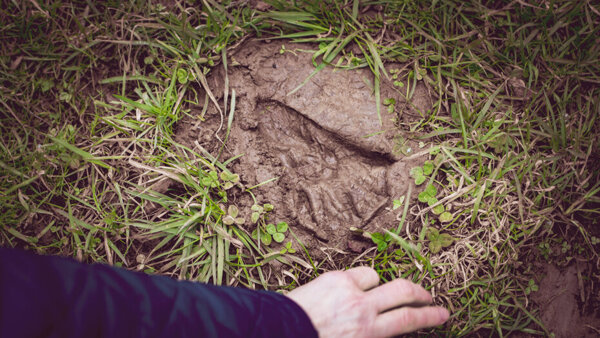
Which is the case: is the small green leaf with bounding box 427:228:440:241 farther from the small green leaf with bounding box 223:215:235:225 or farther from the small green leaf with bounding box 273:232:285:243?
the small green leaf with bounding box 223:215:235:225

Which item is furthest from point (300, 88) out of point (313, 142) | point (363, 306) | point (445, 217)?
point (363, 306)

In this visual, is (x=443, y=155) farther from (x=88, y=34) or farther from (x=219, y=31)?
(x=88, y=34)

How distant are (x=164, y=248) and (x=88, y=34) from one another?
1.44m

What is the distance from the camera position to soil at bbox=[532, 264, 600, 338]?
191 cm

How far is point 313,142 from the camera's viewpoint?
2.01 meters

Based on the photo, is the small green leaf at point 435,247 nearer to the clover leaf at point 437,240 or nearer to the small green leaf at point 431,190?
the clover leaf at point 437,240

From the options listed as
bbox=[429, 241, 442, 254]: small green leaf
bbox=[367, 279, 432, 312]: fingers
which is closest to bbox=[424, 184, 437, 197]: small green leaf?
bbox=[429, 241, 442, 254]: small green leaf

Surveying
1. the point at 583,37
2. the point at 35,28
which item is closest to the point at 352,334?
the point at 583,37

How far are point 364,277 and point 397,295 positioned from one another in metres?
0.18

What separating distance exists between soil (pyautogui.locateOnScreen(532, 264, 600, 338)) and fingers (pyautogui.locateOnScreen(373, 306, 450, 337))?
721mm

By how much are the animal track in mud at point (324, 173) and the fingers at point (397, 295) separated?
0.36 metres

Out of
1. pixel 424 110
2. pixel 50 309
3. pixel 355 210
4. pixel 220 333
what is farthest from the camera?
pixel 424 110

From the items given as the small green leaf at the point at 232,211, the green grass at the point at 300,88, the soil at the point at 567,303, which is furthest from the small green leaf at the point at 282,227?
the soil at the point at 567,303

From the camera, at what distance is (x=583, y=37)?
6.77ft
